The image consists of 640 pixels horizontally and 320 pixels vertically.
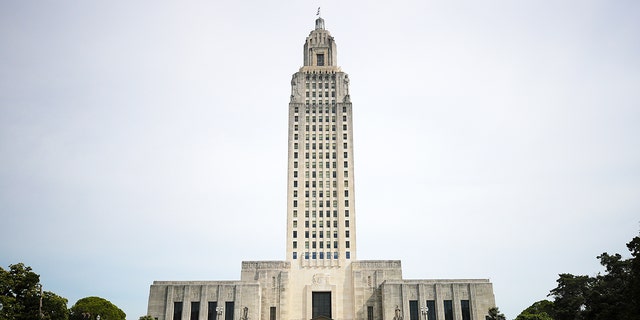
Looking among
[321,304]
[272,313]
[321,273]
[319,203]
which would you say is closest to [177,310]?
[272,313]

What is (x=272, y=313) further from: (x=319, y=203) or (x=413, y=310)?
(x=413, y=310)

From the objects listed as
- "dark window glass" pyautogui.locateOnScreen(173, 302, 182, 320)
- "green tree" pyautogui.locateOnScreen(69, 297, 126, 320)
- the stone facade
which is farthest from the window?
"green tree" pyautogui.locateOnScreen(69, 297, 126, 320)

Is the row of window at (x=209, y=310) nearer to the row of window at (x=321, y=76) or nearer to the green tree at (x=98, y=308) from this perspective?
the green tree at (x=98, y=308)

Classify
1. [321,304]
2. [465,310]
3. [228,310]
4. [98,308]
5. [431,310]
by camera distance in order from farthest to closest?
[321,304] < [98,308] < [465,310] < [431,310] < [228,310]

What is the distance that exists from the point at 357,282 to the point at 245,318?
17.6m

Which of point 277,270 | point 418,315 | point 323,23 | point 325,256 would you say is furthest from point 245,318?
point 323,23

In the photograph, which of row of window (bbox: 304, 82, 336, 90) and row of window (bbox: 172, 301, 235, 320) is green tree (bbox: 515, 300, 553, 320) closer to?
row of window (bbox: 172, 301, 235, 320)

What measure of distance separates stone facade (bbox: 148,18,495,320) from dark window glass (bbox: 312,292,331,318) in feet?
0.48

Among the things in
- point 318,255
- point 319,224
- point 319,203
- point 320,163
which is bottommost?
point 318,255

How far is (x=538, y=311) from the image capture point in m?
82.1

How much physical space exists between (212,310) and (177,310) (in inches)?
199

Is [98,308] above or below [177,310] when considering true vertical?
above

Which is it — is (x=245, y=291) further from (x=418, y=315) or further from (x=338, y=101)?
(x=338, y=101)

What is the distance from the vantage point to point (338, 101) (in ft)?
305
